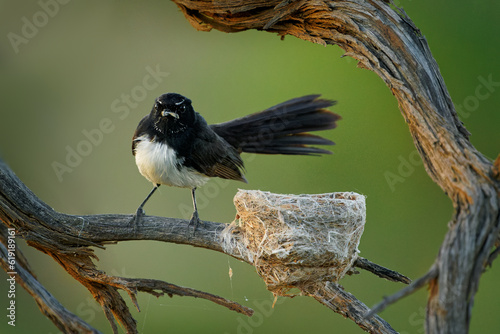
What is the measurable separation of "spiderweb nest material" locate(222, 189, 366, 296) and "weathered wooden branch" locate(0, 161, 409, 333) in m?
0.09

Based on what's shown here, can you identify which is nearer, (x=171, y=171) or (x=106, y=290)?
(x=106, y=290)

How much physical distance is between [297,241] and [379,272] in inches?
19.9

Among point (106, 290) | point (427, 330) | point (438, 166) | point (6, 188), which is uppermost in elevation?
point (438, 166)

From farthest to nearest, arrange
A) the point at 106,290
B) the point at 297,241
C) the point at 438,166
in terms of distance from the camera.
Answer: the point at 106,290
the point at 297,241
the point at 438,166

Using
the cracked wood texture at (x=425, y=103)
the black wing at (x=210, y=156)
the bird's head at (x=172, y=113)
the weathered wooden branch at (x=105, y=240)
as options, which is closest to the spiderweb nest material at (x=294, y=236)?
the weathered wooden branch at (x=105, y=240)

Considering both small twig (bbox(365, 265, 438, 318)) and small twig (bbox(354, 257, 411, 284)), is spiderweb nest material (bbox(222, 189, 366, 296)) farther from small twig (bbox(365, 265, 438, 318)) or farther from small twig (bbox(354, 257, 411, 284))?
small twig (bbox(365, 265, 438, 318))

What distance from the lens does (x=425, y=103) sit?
1776 millimetres

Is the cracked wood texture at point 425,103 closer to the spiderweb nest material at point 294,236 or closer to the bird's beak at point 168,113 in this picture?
the bird's beak at point 168,113

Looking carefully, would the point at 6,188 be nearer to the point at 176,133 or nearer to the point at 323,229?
the point at 176,133

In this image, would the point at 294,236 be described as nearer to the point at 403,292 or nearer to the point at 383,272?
the point at 383,272

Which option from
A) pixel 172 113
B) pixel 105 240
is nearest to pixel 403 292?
pixel 105 240

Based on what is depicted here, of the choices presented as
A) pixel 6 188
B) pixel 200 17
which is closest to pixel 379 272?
pixel 200 17

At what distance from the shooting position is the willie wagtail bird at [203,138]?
2.78 m

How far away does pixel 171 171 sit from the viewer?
9.37 feet
